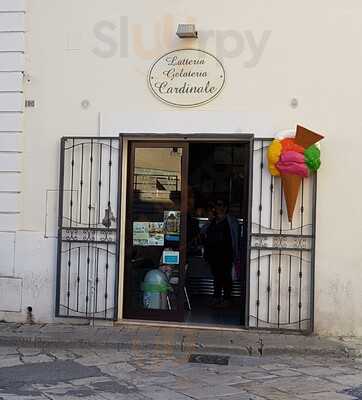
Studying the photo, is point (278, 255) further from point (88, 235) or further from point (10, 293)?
point (10, 293)

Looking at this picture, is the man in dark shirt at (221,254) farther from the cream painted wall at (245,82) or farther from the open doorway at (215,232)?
the cream painted wall at (245,82)

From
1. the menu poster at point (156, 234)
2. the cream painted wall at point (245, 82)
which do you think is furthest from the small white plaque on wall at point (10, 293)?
the menu poster at point (156, 234)

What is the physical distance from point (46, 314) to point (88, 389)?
2.77m

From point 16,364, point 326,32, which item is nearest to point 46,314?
point 16,364

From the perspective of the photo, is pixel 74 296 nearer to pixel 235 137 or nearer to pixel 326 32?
pixel 235 137

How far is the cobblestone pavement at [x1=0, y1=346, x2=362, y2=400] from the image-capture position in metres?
5.77

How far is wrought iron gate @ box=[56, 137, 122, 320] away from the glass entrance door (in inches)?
10.9

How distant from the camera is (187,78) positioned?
825 centimetres

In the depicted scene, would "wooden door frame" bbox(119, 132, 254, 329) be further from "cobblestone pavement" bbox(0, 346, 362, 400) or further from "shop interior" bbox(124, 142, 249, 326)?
"cobblestone pavement" bbox(0, 346, 362, 400)

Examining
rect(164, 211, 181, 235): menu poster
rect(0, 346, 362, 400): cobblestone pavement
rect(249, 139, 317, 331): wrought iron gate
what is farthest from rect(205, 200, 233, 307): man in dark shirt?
rect(0, 346, 362, 400): cobblestone pavement

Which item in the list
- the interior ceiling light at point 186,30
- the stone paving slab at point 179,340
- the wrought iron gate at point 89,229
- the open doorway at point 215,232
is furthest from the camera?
the open doorway at point 215,232

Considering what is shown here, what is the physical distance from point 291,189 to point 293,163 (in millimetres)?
341

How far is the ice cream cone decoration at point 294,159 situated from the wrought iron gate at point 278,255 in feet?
0.67

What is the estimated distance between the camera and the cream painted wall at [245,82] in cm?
791
